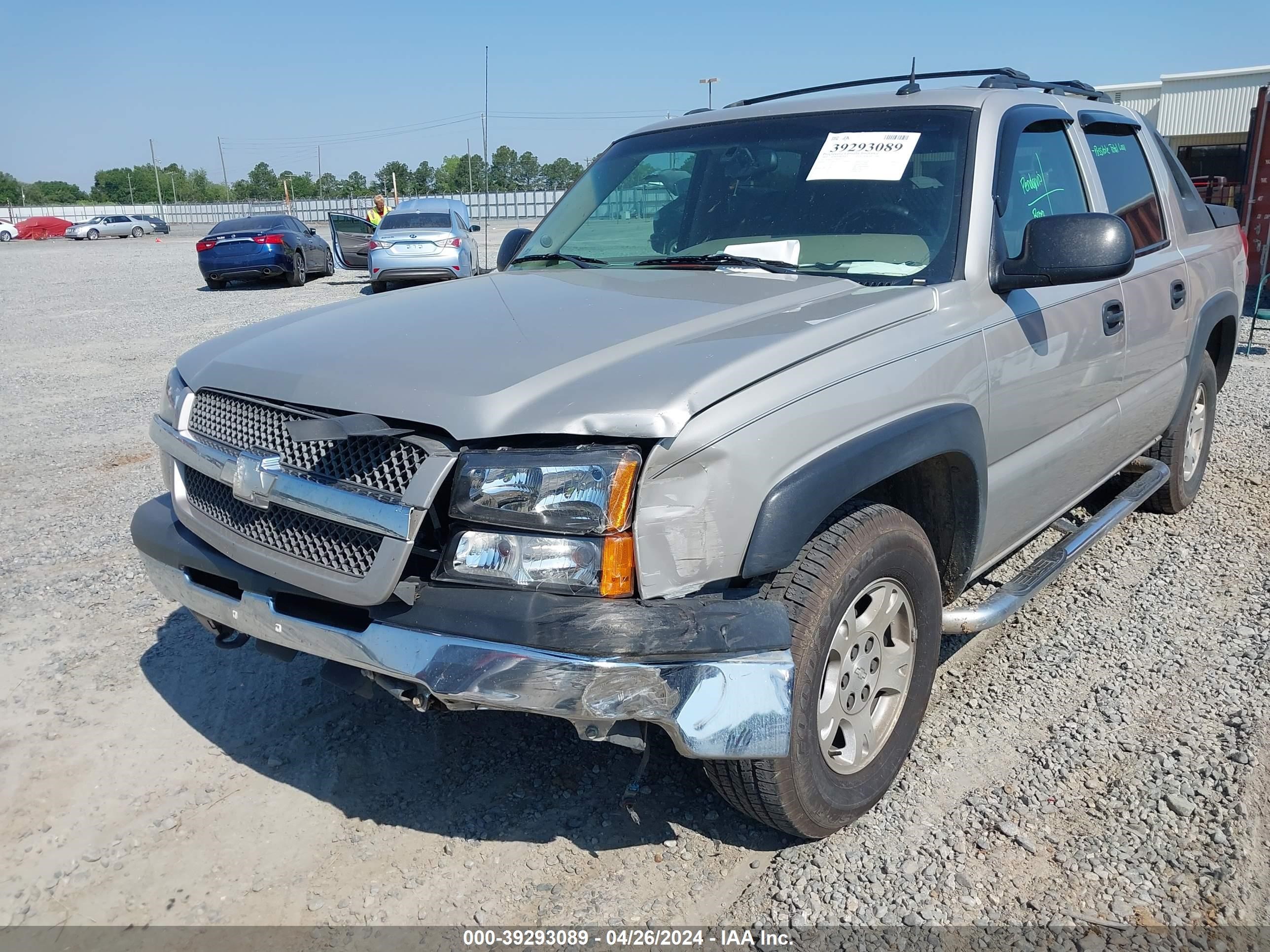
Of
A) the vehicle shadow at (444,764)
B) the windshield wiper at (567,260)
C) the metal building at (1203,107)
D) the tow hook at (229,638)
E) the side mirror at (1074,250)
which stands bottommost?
the vehicle shadow at (444,764)

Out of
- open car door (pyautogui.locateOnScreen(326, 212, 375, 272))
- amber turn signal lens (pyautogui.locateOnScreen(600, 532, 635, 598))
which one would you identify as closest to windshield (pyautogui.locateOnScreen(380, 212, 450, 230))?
open car door (pyautogui.locateOnScreen(326, 212, 375, 272))

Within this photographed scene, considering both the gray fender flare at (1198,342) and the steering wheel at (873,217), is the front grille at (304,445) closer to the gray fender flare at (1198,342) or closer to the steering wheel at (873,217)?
the steering wheel at (873,217)

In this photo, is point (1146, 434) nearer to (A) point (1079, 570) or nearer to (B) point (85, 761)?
(A) point (1079, 570)

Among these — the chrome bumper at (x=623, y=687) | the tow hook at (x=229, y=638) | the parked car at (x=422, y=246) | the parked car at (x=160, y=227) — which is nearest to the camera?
the chrome bumper at (x=623, y=687)

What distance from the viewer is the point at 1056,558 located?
3535 mm

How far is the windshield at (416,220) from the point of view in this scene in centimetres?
1666

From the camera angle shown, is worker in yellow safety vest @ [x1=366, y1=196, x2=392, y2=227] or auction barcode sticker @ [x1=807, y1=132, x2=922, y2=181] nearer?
auction barcode sticker @ [x1=807, y1=132, x2=922, y2=181]

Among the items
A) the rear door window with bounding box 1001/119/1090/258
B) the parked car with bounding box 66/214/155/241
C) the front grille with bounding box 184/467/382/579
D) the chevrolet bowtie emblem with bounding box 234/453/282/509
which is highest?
the rear door window with bounding box 1001/119/1090/258

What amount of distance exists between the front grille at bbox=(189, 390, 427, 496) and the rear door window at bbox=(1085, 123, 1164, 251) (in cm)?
301

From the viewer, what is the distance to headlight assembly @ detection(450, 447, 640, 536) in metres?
2.09

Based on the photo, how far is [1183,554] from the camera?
4.61 m

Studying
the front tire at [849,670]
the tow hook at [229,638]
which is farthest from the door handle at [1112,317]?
the tow hook at [229,638]

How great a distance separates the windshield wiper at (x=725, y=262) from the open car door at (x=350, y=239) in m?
15.4

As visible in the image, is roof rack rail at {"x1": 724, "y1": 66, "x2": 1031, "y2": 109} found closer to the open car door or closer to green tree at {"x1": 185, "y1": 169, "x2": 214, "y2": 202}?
the open car door
